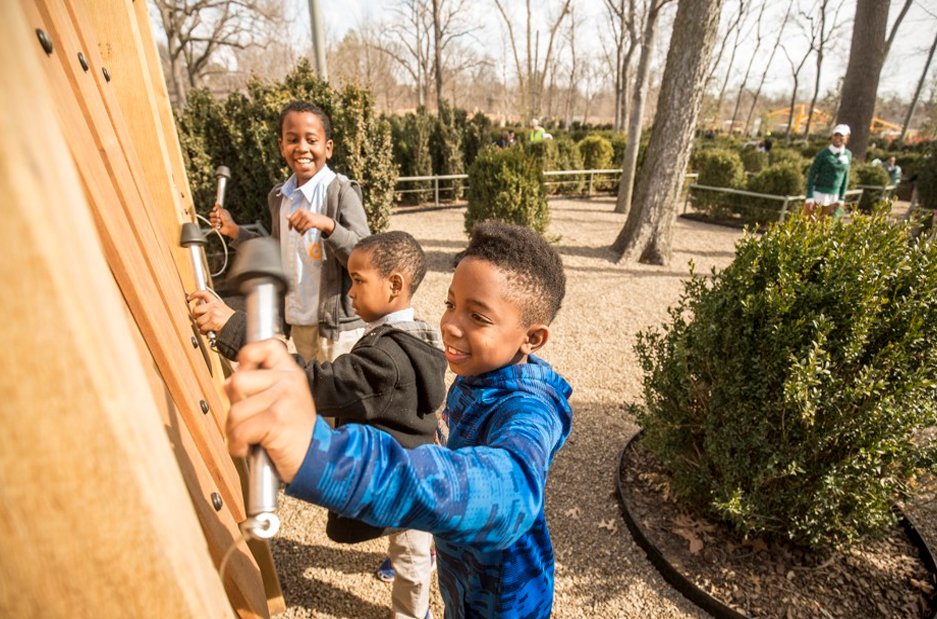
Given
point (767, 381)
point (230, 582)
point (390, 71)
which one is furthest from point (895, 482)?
point (390, 71)

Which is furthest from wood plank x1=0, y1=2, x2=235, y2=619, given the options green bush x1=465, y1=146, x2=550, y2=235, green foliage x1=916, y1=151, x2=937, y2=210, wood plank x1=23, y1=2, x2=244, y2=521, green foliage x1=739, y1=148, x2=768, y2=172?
green foliage x1=739, y1=148, x2=768, y2=172

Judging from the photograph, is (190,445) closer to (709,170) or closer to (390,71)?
(709,170)

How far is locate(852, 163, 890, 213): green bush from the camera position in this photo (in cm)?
1411

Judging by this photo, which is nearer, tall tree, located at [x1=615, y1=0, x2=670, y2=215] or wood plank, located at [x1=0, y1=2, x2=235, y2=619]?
wood plank, located at [x1=0, y1=2, x2=235, y2=619]

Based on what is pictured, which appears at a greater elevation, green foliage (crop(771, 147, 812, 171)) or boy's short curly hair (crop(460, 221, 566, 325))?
boy's short curly hair (crop(460, 221, 566, 325))

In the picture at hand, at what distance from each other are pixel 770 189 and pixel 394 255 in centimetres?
1363

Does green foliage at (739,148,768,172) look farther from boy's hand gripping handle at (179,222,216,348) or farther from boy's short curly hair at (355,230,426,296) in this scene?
boy's hand gripping handle at (179,222,216,348)

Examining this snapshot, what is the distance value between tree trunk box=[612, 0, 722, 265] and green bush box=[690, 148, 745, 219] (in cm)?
561

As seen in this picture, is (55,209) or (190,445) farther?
(190,445)

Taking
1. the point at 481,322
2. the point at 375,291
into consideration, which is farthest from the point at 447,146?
the point at 481,322

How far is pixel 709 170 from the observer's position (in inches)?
544

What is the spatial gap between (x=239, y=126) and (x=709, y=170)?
12.5 m

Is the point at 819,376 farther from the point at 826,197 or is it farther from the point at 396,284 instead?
the point at 826,197

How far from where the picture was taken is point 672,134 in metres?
7.55
